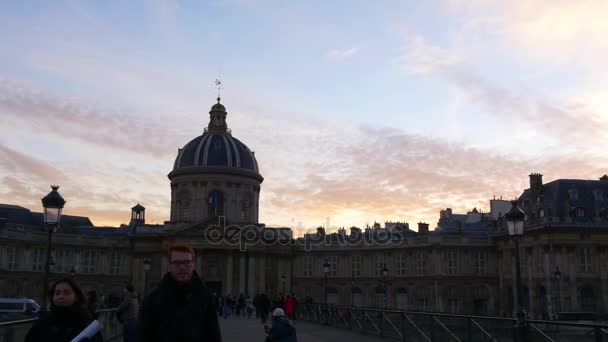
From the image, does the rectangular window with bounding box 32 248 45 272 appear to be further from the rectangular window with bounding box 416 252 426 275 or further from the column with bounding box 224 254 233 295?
the rectangular window with bounding box 416 252 426 275

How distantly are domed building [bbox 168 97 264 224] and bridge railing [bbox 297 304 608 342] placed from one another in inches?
1746

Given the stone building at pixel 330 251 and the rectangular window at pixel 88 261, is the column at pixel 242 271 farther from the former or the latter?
the rectangular window at pixel 88 261

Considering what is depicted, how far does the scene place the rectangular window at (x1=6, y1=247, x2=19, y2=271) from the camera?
65.7 m

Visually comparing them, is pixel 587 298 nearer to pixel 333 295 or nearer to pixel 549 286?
pixel 549 286

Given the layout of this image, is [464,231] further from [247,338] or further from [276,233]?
[247,338]

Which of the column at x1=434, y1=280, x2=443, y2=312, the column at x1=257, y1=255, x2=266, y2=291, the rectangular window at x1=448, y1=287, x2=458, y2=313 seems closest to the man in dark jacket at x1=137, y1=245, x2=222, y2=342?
the column at x1=434, y1=280, x2=443, y2=312

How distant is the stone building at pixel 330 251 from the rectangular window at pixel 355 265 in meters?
0.12

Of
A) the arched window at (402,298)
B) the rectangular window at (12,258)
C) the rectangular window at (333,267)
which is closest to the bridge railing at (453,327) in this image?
the arched window at (402,298)

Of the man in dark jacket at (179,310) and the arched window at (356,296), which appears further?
the arched window at (356,296)

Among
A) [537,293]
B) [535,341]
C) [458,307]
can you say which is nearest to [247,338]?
[535,341]

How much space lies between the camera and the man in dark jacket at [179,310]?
5.55 meters

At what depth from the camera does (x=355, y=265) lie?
74625mm

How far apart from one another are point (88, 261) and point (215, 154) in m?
18.5

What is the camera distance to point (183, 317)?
5.56 m
